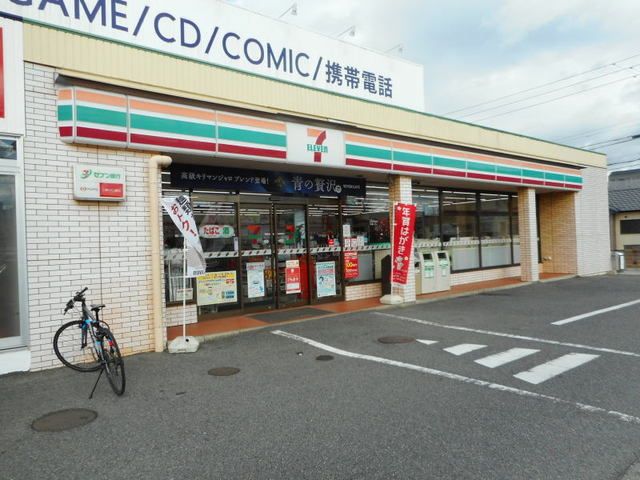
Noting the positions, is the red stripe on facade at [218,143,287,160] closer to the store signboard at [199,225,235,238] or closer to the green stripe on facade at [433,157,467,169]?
the store signboard at [199,225,235,238]

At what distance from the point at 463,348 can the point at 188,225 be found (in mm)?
4741

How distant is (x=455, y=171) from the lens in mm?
11617

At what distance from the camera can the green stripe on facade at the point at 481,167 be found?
1202 cm

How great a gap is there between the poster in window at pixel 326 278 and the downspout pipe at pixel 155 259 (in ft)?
14.8

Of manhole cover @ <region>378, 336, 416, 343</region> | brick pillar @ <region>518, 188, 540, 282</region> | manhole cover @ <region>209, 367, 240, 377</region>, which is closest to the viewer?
manhole cover @ <region>209, 367, 240, 377</region>

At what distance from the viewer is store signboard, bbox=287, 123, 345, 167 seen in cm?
859

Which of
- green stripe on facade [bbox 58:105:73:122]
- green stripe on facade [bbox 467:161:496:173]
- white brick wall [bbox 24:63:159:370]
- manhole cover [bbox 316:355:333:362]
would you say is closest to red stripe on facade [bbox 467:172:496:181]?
green stripe on facade [bbox 467:161:496:173]

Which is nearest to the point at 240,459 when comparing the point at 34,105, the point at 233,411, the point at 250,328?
the point at 233,411

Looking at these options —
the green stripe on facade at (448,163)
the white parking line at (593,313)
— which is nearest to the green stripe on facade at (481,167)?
the green stripe on facade at (448,163)

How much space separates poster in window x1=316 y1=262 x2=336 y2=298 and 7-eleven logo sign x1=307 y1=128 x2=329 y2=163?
114 inches

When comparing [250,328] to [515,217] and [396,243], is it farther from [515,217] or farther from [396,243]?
[515,217]

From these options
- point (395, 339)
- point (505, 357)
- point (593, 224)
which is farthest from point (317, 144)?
point (593, 224)

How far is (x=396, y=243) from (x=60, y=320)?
700 cm

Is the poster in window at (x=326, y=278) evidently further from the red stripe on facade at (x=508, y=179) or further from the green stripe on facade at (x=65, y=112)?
the green stripe on facade at (x=65, y=112)
